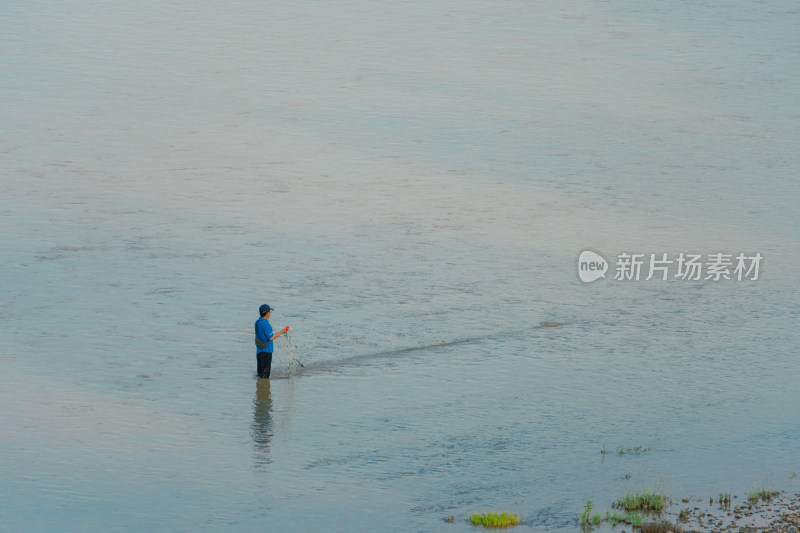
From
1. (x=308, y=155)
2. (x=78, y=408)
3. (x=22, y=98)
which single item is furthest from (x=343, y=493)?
(x=22, y=98)

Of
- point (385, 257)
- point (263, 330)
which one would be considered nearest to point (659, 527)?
point (263, 330)

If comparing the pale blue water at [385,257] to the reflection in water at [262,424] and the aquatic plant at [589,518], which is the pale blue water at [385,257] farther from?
the aquatic plant at [589,518]

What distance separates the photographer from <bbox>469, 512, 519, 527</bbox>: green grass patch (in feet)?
44.3

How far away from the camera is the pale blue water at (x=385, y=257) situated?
1572 cm

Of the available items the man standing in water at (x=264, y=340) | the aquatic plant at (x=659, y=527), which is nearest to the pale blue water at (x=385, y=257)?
the man standing in water at (x=264, y=340)

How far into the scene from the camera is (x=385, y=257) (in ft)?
87.2

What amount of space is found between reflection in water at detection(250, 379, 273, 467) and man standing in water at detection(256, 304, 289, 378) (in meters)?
0.26

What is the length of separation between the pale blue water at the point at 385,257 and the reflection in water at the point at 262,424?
0.08 metres

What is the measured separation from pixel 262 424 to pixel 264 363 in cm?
190

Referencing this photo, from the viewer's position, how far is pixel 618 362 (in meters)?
20.8

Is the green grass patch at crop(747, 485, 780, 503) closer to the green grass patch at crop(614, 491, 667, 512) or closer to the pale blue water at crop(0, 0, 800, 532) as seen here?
the pale blue water at crop(0, 0, 800, 532)

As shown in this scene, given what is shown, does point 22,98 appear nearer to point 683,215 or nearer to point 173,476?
point 683,215

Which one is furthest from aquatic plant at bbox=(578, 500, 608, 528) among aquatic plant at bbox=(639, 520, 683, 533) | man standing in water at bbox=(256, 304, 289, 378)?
man standing in water at bbox=(256, 304, 289, 378)

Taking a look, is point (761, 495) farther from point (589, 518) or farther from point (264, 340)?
point (264, 340)
